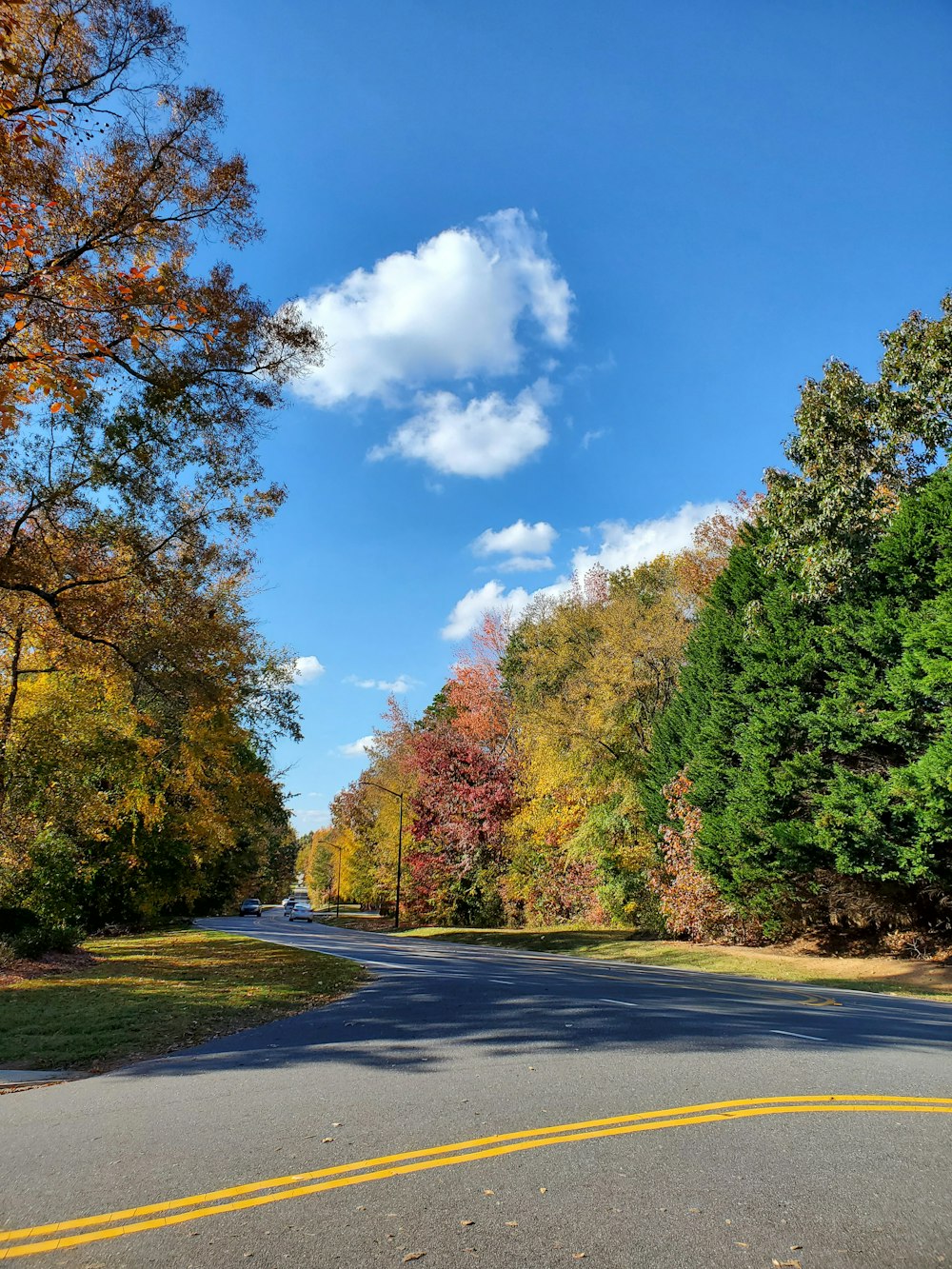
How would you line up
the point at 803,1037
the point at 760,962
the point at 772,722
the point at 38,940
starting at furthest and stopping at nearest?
the point at 772,722, the point at 760,962, the point at 38,940, the point at 803,1037

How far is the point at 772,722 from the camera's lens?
24359 mm

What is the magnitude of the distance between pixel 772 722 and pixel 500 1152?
2142cm

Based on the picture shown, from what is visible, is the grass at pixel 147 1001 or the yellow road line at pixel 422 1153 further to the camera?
the grass at pixel 147 1001

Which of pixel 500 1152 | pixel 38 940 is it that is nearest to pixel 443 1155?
pixel 500 1152

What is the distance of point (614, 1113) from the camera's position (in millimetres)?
5680

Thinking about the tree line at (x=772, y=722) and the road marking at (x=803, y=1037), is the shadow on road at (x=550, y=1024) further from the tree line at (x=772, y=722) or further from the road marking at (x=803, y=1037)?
the tree line at (x=772, y=722)

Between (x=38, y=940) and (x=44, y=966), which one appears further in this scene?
(x=38, y=940)

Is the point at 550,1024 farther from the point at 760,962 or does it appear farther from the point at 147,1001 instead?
the point at 760,962

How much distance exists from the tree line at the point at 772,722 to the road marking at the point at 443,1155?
14.9 metres

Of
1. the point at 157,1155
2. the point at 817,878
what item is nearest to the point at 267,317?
the point at 157,1155

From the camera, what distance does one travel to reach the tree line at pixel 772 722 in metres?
20.5

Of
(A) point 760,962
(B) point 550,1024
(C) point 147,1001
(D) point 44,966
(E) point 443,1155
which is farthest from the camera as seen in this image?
(A) point 760,962

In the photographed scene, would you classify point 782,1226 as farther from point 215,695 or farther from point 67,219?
point 215,695

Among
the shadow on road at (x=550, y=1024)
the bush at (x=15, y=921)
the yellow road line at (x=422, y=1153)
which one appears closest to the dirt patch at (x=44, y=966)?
the bush at (x=15, y=921)
